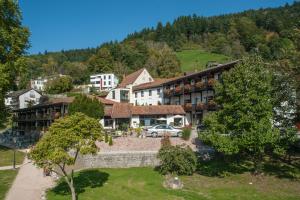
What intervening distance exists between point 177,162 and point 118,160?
715cm

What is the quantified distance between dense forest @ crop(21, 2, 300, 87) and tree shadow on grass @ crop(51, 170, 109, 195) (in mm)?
69213

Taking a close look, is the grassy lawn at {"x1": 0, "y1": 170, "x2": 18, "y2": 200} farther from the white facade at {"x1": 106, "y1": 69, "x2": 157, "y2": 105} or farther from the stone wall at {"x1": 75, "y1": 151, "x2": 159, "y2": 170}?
the white facade at {"x1": 106, "y1": 69, "x2": 157, "y2": 105}

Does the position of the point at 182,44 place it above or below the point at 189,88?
above

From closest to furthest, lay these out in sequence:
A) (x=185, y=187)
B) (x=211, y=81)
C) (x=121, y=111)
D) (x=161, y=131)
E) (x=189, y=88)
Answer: (x=185, y=187), (x=161, y=131), (x=211, y=81), (x=121, y=111), (x=189, y=88)

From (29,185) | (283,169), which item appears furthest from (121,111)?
(283,169)

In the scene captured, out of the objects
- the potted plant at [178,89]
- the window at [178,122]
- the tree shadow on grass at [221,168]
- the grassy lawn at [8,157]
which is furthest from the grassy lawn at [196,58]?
the tree shadow on grass at [221,168]

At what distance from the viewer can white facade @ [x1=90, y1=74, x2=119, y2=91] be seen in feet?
378

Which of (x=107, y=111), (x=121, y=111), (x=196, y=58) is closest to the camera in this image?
Result: (x=121, y=111)

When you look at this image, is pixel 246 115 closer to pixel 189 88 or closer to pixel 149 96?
pixel 189 88

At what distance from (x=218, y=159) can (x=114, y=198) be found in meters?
16.2

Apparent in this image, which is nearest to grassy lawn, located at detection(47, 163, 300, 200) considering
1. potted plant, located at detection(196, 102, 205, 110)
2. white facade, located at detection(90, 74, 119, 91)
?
potted plant, located at detection(196, 102, 205, 110)

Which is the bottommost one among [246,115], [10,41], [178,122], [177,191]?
[177,191]

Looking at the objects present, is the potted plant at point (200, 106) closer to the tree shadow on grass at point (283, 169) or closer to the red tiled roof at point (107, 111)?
the red tiled roof at point (107, 111)

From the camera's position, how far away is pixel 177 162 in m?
32.9
